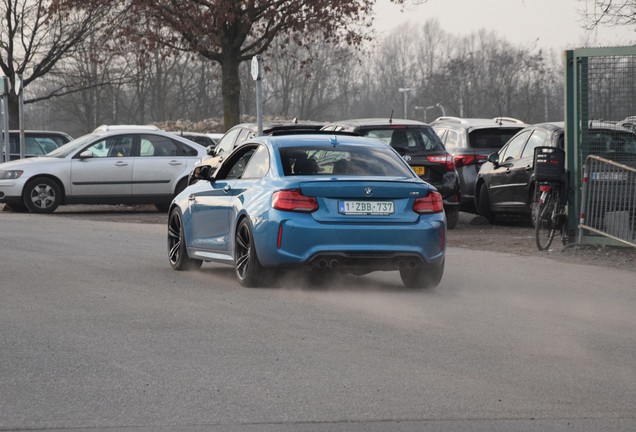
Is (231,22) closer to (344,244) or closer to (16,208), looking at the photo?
(16,208)

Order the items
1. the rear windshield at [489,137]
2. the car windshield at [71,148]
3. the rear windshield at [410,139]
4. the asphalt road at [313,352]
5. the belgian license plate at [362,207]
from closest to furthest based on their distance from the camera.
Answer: the asphalt road at [313,352] → the belgian license plate at [362,207] → the rear windshield at [410,139] → the rear windshield at [489,137] → the car windshield at [71,148]

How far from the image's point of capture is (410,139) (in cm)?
2003

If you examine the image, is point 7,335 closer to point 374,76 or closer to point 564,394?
point 564,394

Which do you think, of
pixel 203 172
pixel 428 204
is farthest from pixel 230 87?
pixel 428 204

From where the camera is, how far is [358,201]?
10906 millimetres

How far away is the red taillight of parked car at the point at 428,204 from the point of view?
1111 cm

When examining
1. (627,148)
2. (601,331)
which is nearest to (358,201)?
(601,331)

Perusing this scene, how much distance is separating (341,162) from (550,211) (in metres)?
5.18

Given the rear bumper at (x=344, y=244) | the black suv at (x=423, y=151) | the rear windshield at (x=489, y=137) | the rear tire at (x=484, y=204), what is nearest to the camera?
the rear bumper at (x=344, y=244)

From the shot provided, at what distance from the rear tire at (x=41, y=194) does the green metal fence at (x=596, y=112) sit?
35.8ft

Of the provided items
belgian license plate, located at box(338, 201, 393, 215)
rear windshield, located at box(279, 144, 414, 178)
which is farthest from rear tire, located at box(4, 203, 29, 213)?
belgian license plate, located at box(338, 201, 393, 215)

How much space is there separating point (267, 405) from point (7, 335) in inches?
114

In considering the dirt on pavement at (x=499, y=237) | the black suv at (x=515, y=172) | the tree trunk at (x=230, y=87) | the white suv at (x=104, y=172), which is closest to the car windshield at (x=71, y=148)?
the white suv at (x=104, y=172)

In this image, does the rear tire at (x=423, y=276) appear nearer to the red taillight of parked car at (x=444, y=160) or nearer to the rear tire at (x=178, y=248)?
the rear tire at (x=178, y=248)
